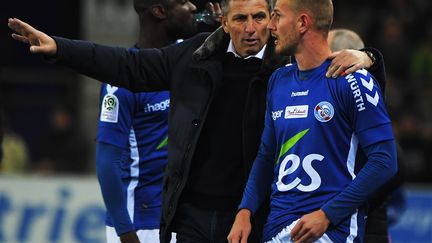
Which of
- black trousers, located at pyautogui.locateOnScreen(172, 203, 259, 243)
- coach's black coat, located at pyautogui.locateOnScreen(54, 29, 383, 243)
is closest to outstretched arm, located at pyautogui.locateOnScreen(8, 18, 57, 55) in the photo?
coach's black coat, located at pyautogui.locateOnScreen(54, 29, 383, 243)

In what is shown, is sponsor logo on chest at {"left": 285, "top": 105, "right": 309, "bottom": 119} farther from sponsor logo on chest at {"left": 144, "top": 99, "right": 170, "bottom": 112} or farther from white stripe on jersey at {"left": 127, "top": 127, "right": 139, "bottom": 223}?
white stripe on jersey at {"left": 127, "top": 127, "right": 139, "bottom": 223}

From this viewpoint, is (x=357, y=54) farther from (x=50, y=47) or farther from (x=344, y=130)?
(x=50, y=47)

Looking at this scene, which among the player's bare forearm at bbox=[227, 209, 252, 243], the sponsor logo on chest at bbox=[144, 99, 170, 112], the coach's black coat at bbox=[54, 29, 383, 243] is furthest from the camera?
the sponsor logo on chest at bbox=[144, 99, 170, 112]

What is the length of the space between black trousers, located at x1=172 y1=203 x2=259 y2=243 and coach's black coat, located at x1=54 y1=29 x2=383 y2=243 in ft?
0.23

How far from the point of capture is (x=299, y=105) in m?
4.91

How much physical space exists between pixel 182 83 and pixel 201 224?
78 cm

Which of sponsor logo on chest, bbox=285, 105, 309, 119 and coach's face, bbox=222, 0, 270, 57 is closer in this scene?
sponsor logo on chest, bbox=285, 105, 309, 119

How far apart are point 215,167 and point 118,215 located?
1.01 m

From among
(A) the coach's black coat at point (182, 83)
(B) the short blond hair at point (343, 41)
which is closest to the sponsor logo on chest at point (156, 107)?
(A) the coach's black coat at point (182, 83)

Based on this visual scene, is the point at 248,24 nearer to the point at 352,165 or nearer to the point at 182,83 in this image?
the point at 182,83

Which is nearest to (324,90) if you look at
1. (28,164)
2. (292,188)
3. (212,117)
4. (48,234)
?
(292,188)

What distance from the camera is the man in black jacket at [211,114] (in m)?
5.43

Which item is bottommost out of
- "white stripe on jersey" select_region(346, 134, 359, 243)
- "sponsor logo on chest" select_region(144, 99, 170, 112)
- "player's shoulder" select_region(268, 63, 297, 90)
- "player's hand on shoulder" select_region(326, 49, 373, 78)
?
"white stripe on jersey" select_region(346, 134, 359, 243)

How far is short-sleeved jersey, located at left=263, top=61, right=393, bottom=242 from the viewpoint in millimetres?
4746
